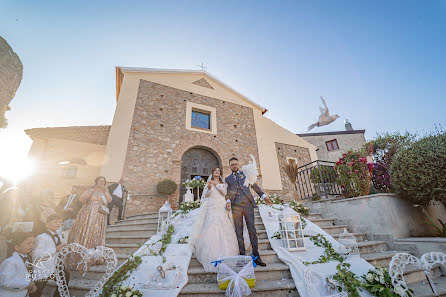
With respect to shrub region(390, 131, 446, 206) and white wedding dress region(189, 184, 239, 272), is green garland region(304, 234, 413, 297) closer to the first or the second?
white wedding dress region(189, 184, 239, 272)

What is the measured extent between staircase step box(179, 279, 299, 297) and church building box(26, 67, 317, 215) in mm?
5337

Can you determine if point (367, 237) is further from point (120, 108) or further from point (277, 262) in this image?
point (120, 108)

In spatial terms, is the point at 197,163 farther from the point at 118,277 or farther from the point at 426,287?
the point at 426,287

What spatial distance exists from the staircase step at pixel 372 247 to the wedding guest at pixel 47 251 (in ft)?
15.1

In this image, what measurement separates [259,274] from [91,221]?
2.86 m

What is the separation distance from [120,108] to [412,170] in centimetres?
974

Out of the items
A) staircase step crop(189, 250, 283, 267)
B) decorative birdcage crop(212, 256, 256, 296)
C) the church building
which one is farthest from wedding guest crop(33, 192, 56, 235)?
the church building

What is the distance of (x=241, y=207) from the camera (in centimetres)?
308

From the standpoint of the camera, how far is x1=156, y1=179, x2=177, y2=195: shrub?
24.1 ft

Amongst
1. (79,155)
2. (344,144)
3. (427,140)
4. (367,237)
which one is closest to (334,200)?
(367,237)

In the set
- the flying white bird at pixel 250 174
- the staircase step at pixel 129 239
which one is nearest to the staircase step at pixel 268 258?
the flying white bird at pixel 250 174

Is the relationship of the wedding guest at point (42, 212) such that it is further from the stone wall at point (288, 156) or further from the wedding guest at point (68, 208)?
the stone wall at point (288, 156)

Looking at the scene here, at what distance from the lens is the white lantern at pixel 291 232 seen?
319 centimetres

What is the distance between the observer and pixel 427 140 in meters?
3.99
